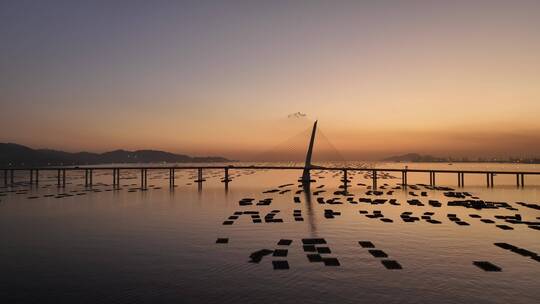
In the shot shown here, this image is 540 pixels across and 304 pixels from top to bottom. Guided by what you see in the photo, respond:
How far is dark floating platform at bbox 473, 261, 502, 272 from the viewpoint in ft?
74.3

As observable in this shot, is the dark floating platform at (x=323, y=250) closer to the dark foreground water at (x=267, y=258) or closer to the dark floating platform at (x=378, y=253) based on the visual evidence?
the dark foreground water at (x=267, y=258)

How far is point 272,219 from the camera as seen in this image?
1655 inches

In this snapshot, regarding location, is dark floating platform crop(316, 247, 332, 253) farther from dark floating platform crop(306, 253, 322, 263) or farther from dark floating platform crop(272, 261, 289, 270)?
dark floating platform crop(272, 261, 289, 270)

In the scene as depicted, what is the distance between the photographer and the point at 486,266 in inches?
915

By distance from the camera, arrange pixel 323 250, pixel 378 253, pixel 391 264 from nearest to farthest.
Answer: pixel 391 264, pixel 378 253, pixel 323 250

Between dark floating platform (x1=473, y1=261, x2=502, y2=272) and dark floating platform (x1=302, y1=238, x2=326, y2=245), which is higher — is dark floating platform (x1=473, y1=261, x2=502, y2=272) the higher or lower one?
the lower one

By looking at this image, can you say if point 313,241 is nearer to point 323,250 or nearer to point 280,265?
point 323,250

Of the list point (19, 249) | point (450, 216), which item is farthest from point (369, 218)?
point (19, 249)

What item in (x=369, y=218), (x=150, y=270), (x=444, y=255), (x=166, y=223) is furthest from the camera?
(x=369, y=218)

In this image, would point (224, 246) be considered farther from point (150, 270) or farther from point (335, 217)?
point (335, 217)

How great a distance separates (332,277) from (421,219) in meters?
26.0

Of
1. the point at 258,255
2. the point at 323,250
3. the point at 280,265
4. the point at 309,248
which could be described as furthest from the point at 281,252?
the point at 280,265

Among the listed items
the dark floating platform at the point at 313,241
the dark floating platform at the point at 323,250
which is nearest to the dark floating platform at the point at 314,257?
the dark floating platform at the point at 323,250

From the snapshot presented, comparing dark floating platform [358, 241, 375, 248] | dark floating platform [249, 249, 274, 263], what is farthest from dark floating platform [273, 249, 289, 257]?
dark floating platform [358, 241, 375, 248]
